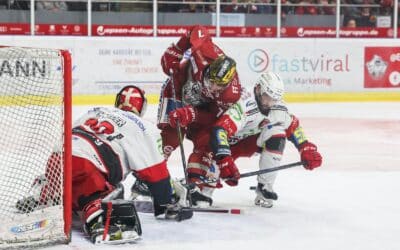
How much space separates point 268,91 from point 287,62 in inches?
231

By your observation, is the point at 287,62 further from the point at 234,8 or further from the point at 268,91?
the point at 268,91

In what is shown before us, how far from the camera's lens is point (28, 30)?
31.4ft

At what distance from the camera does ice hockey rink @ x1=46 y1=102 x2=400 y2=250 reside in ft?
11.4

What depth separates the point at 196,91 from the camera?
4.48 metres

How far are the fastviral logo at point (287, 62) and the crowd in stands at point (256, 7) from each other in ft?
3.18

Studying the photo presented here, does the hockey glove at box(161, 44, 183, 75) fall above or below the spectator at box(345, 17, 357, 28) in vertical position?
below

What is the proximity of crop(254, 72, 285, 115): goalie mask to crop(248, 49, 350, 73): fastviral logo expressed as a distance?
5687mm

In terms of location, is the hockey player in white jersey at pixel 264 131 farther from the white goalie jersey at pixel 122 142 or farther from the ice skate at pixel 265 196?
the white goalie jersey at pixel 122 142

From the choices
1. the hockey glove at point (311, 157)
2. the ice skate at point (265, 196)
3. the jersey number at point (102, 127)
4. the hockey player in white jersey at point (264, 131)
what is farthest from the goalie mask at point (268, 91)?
the jersey number at point (102, 127)

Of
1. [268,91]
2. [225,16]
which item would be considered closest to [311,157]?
[268,91]

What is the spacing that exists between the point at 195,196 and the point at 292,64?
5980 mm

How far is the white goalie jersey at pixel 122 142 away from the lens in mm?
3605

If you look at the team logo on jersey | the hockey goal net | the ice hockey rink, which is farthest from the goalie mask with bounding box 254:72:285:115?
the team logo on jersey

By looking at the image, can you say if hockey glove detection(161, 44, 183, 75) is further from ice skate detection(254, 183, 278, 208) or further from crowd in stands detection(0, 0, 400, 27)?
crowd in stands detection(0, 0, 400, 27)
